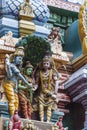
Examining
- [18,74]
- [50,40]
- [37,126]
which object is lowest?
[37,126]

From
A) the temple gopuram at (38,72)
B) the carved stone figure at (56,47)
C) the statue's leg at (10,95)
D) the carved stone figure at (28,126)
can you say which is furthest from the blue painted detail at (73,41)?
the carved stone figure at (28,126)

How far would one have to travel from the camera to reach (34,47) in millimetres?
7449

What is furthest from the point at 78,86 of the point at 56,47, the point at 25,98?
the point at 25,98

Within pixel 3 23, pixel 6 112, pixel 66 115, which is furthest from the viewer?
pixel 66 115

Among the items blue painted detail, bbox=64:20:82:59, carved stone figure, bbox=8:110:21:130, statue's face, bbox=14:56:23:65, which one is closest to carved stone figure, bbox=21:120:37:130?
carved stone figure, bbox=8:110:21:130

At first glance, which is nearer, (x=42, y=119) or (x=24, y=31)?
(x=42, y=119)

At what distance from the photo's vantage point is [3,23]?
765cm

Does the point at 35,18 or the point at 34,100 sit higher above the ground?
the point at 35,18

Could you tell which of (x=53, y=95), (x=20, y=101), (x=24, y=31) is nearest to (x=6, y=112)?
(x=20, y=101)

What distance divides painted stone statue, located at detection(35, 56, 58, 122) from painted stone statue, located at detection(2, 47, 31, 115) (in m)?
A: 0.28

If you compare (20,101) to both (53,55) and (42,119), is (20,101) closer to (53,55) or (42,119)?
(42,119)

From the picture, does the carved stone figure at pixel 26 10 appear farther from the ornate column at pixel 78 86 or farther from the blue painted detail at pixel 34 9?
the ornate column at pixel 78 86

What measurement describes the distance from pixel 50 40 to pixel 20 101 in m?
1.11

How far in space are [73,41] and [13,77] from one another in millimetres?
1965
